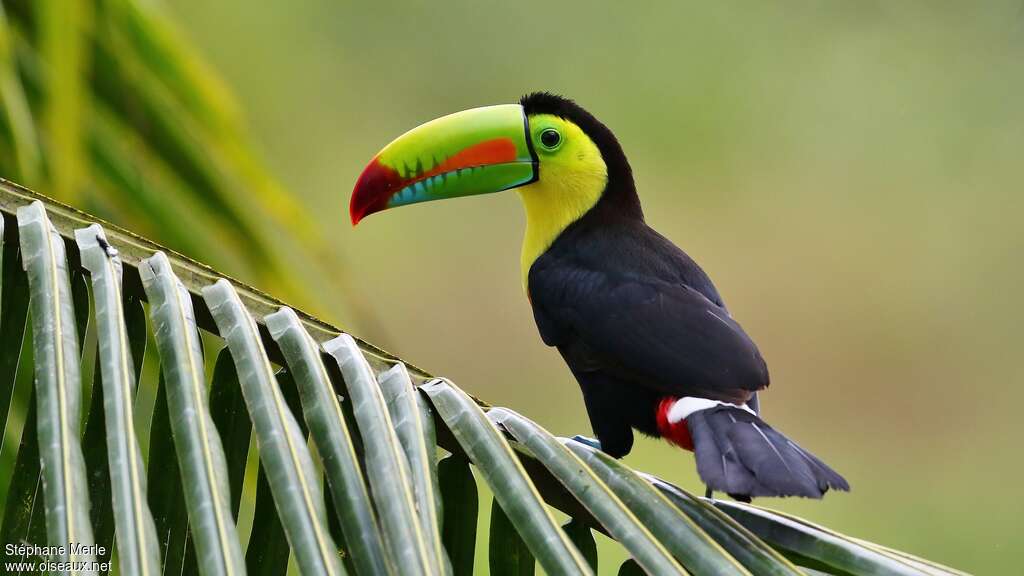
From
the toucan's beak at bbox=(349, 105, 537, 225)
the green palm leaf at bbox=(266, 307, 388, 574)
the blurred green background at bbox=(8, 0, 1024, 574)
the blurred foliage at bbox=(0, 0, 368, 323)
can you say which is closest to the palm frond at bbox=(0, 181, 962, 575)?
the green palm leaf at bbox=(266, 307, 388, 574)

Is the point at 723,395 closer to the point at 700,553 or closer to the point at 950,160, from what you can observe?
the point at 700,553

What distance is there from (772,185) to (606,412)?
7.31m

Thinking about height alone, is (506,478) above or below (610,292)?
below

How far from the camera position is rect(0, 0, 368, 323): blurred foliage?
1.95 metres

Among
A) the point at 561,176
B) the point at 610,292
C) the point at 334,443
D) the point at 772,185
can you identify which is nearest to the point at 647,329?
the point at 610,292

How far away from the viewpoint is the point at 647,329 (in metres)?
1.94

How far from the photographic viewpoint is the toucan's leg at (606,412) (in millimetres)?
2041

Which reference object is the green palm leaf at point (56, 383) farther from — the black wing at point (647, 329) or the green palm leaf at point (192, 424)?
the black wing at point (647, 329)

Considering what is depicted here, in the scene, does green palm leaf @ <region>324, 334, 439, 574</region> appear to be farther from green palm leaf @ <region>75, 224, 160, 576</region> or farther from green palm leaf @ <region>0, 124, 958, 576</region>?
green palm leaf @ <region>75, 224, 160, 576</region>

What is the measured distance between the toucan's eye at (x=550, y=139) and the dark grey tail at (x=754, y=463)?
99 centimetres

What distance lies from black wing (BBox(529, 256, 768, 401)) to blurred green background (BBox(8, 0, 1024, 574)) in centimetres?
553

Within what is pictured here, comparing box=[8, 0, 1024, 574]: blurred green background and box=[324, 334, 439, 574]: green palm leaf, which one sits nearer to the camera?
box=[324, 334, 439, 574]: green palm leaf

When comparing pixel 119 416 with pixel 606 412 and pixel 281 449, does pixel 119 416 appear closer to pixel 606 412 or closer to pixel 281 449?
pixel 281 449

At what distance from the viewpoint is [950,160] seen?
29.8ft
